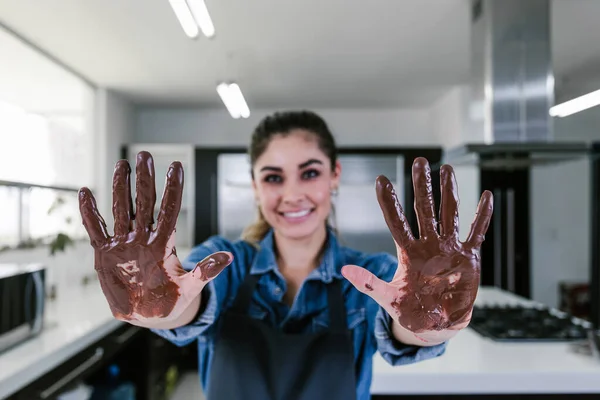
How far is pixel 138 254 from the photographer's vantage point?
413mm

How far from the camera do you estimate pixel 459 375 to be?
100 centimetres

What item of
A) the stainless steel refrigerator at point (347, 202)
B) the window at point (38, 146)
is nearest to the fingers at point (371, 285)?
the window at point (38, 146)

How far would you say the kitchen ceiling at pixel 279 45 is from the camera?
584 millimetres

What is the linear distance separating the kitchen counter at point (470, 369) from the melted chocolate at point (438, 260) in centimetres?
69

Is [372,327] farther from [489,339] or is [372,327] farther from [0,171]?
[0,171]

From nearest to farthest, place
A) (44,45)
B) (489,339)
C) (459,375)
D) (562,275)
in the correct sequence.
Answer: (459,375) → (44,45) → (489,339) → (562,275)

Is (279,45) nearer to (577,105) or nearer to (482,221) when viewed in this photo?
(577,105)

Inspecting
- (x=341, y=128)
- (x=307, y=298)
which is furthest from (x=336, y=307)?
(x=341, y=128)

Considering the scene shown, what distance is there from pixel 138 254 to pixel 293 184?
30cm

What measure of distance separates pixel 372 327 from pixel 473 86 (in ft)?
4.05

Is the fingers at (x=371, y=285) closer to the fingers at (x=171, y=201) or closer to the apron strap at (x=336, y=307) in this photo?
the fingers at (x=171, y=201)

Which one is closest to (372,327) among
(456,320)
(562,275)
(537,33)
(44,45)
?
(456,320)

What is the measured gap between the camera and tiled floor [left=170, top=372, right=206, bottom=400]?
241 cm

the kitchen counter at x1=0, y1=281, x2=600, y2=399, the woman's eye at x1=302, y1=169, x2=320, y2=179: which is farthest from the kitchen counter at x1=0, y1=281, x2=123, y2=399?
the woman's eye at x1=302, y1=169, x2=320, y2=179
